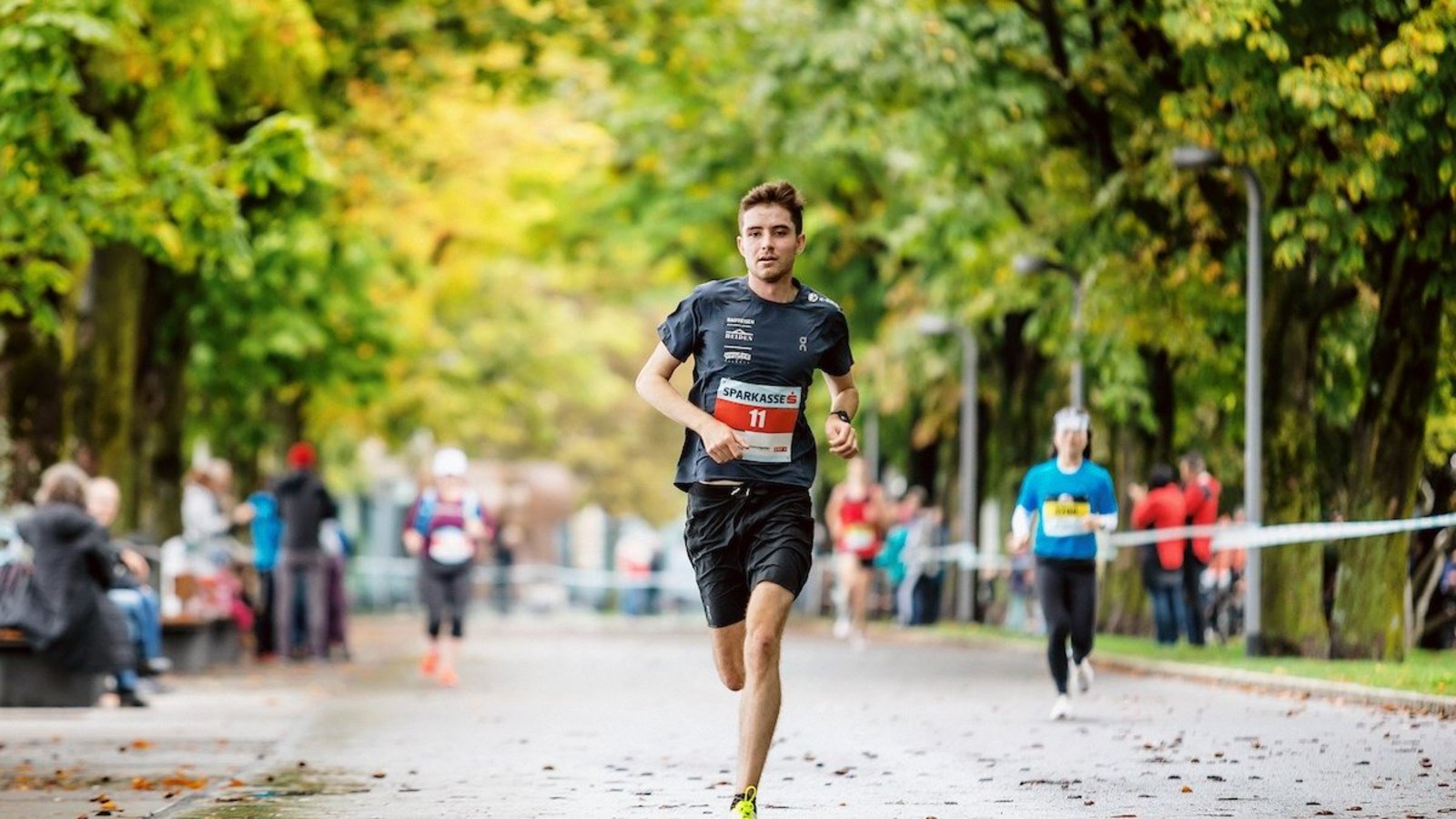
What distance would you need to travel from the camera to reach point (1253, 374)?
78.8 ft

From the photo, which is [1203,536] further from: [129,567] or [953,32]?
[129,567]

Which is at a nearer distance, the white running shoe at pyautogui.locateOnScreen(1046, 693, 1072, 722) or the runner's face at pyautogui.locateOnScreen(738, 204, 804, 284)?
the runner's face at pyautogui.locateOnScreen(738, 204, 804, 284)

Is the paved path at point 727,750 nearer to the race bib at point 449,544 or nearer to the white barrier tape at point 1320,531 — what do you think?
the race bib at point 449,544

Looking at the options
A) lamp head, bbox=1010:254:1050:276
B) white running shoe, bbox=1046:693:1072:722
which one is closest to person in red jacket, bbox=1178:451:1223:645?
lamp head, bbox=1010:254:1050:276

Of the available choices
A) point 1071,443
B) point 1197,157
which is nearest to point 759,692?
point 1071,443

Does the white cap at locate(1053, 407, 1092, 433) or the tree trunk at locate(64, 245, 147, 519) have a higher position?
the tree trunk at locate(64, 245, 147, 519)

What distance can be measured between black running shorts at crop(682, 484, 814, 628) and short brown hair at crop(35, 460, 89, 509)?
928cm

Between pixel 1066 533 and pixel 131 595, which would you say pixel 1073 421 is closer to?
pixel 1066 533

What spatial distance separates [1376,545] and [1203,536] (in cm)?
552

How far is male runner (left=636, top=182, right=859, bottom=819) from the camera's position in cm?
981

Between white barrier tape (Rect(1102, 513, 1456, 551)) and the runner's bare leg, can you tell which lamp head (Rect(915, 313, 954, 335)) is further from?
the runner's bare leg

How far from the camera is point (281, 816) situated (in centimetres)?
1105

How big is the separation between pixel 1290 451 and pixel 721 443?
1504 centimetres

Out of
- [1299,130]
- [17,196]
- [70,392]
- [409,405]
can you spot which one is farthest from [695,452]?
[409,405]
